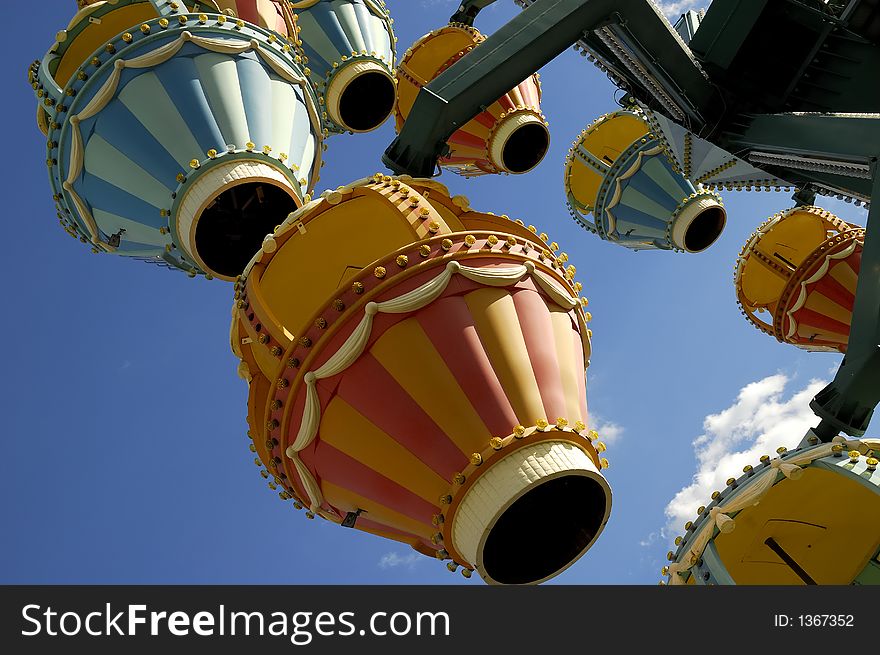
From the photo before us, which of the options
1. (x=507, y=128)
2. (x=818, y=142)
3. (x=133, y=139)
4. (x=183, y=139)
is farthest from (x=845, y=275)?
(x=133, y=139)

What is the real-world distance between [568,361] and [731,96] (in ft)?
26.0

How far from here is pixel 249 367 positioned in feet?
27.3

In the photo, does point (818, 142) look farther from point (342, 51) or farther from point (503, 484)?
point (342, 51)

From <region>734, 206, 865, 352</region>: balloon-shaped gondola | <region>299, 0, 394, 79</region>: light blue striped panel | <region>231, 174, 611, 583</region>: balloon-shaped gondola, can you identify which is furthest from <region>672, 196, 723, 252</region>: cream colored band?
<region>231, 174, 611, 583</region>: balloon-shaped gondola

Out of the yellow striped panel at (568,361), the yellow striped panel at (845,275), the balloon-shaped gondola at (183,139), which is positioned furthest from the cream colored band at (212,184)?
the yellow striped panel at (845,275)

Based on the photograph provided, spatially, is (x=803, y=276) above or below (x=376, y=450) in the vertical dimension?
above

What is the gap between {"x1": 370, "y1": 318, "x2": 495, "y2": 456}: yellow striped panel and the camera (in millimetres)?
6531

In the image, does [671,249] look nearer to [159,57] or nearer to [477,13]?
[477,13]

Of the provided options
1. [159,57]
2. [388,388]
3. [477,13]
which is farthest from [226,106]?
[477,13]

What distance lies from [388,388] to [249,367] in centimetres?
232

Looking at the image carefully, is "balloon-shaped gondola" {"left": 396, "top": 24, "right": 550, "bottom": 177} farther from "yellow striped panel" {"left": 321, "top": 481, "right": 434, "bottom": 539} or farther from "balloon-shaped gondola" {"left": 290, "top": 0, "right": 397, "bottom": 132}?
"yellow striped panel" {"left": 321, "top": 481, "right": 434, "bottom": 539}

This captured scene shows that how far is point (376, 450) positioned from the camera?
679 centimetres

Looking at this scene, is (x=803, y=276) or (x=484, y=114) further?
(x=484, y=114)

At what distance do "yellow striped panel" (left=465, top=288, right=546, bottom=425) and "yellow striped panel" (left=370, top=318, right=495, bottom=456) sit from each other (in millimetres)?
437
